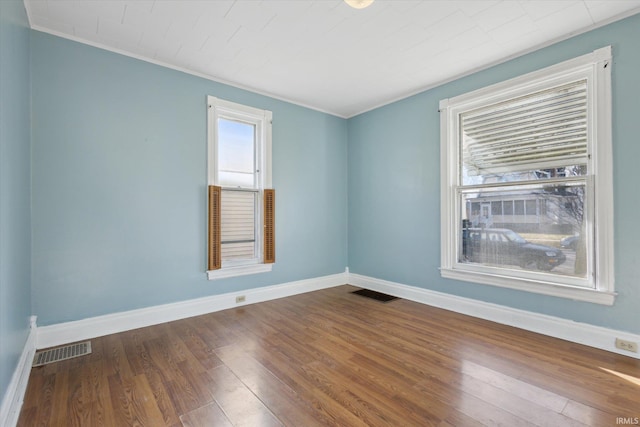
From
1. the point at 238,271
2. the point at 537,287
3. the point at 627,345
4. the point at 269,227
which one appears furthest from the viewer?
the point at 269,227

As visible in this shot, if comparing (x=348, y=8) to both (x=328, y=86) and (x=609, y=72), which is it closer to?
(x=328, y=86)

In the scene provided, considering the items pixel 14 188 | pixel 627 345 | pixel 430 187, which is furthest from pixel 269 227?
pixel 627 345

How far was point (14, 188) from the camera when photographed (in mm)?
1926

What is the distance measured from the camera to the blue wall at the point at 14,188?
160cm

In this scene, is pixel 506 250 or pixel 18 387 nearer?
pixel 18 387

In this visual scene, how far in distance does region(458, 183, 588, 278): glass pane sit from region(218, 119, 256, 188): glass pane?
2.72 meters

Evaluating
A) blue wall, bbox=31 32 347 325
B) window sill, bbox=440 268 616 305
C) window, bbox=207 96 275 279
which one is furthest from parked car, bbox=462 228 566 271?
blue wall, bbox=31 32 347 325

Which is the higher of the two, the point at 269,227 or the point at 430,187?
the point at 430,187

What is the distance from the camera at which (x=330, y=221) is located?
15.7ft

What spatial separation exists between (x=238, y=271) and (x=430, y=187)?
8.73 feet

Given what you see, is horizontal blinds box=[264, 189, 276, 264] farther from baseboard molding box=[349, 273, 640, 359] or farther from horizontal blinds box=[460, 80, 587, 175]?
horizontal blinds box=[460, 80, 587, 175]

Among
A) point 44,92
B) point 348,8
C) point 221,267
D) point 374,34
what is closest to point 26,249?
point 44,92

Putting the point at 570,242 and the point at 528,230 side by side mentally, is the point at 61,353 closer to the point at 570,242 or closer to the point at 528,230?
the point at 528,230

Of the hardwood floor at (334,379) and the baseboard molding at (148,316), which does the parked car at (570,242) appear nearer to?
the hardwood floor at (334,379)
